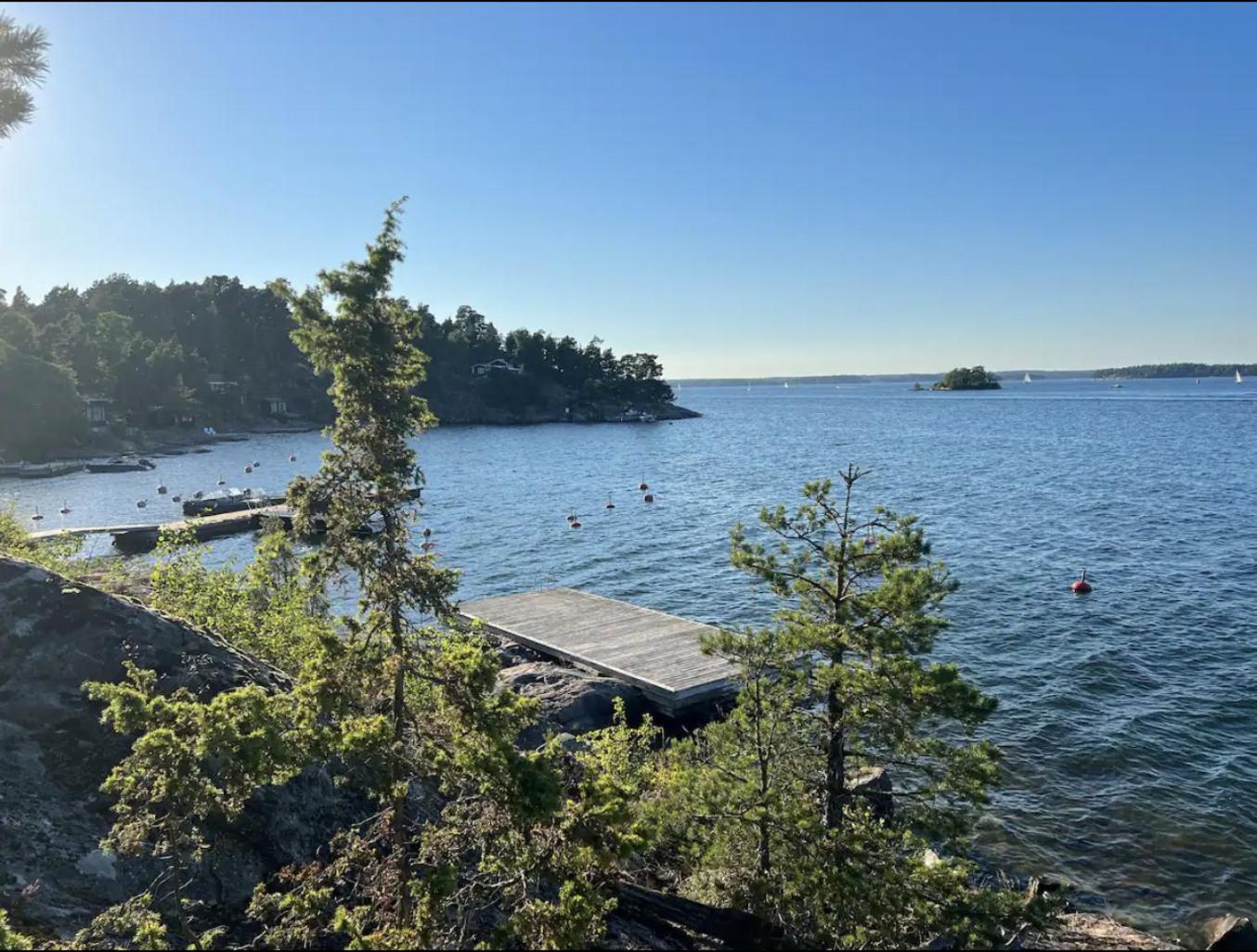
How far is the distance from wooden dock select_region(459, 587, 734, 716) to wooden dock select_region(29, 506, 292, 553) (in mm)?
17003

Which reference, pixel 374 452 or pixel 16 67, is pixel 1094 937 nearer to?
pixel 374 452

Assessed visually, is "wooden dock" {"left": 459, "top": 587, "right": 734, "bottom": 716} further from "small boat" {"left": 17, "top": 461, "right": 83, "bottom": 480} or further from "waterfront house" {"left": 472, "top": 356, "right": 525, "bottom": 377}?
"waterfront house" {"left": 472, "top": 356, "right": 525, "bottom": 377}

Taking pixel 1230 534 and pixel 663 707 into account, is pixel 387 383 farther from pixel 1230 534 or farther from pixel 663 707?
pixel 1230 534

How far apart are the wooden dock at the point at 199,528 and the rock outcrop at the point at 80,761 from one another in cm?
2899

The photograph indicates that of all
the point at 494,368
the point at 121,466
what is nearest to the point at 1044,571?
the point at 121,466

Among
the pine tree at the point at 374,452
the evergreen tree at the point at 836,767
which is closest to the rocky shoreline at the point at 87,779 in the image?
the evergreen tree at the point at 836,767

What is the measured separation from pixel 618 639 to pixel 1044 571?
21228 mm

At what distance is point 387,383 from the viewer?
6.13 m

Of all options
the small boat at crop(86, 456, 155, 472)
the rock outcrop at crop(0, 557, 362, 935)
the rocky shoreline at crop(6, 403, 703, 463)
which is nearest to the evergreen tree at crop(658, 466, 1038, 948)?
the rock outcrop at crop(0, 557, 362, 935)

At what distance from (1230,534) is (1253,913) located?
32.4 m

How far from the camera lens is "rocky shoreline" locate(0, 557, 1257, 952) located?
266 inches

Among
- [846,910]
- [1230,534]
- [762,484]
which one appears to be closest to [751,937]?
[846,910]

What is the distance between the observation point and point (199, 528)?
41375 millimetres

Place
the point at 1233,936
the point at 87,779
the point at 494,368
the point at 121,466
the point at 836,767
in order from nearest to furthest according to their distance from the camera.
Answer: the point at 87,779, the point at 836,767, the point at 1233,936, the point at 121,466, the point at 494,368
